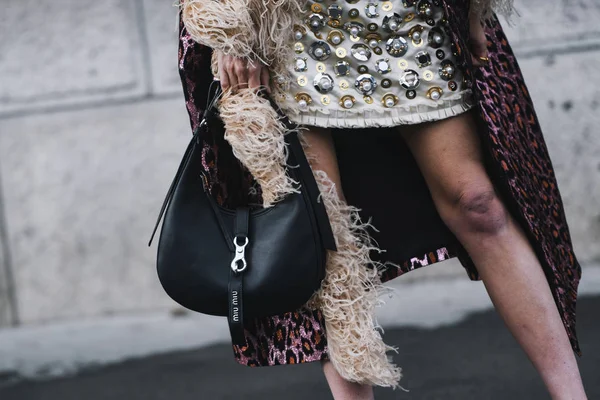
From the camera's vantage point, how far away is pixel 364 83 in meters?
1.72

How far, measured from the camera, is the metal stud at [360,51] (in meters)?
1.71

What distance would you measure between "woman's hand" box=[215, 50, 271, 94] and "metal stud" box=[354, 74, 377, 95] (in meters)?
0.19

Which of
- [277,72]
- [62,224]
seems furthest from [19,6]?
[277,72]

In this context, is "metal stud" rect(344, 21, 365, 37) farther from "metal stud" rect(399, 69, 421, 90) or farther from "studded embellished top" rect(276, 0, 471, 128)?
"metal stud" rect(399, 69, 421, 90)

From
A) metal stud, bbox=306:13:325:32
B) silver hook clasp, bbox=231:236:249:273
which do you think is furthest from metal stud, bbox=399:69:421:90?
silver hook clasp, bbox=231:236:249:273

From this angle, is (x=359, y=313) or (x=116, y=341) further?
(x=116, y=341)

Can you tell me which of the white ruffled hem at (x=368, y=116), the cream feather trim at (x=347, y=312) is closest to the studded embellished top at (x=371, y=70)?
the white ruffled hem at (x=368, y=116)

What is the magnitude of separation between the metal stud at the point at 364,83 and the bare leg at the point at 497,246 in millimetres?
A: 144

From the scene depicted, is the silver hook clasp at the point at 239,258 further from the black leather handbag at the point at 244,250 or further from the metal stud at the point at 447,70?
the metal stud at the point at 447,70

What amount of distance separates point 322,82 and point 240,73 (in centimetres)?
18

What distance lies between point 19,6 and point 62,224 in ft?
3.28

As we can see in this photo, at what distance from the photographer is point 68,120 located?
358 centimetres

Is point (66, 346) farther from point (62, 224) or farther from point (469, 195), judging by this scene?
point (469, 195)

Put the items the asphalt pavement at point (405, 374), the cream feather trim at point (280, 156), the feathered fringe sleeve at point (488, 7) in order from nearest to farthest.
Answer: the cream feather trim at point (280, 156)
the feathered fringe sleeve at point (488, 7)
the asphalt pavement at point (405, 374)
